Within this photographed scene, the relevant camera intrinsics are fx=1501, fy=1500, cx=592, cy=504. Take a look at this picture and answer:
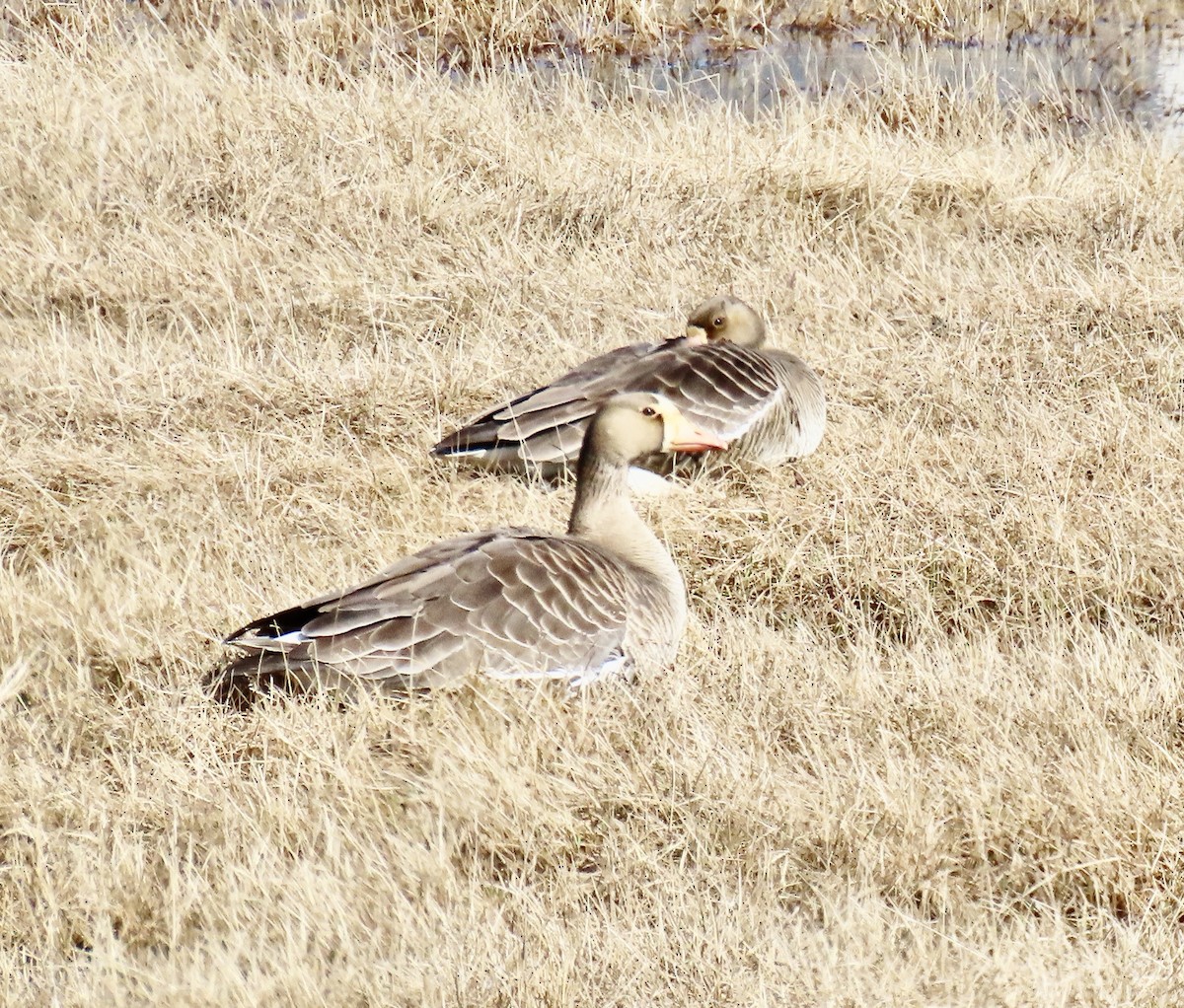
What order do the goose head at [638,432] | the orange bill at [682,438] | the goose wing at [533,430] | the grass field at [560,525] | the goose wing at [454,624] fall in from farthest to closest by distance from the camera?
the goose wing at [533,430], the orange bill at [682,438], the goose head at [638,432], the goose wing at [454,624], the grass field at [560,525]

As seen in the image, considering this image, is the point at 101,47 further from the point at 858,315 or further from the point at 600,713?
the point at 600,713

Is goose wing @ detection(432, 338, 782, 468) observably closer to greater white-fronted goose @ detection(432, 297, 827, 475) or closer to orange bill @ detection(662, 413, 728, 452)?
greater white-fronted goose @ detection(432, 297, 827, 475)

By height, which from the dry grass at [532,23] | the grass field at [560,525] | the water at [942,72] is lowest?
the grass field at [560,525]

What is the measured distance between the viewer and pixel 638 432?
15.0 feet

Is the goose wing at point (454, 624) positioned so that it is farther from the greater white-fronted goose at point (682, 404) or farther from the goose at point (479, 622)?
the greater white-fronted goose at point (682, 404)

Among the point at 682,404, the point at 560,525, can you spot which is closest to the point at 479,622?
the point at 560,525

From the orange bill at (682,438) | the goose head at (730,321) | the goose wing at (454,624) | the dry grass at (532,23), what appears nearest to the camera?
the goose wing at (454,624)

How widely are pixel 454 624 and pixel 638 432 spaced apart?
3.27 feet

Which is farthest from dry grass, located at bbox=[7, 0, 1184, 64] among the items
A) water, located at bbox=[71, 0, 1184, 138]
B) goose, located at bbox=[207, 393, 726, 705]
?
goose, located at bbox=[207, 393, 726, 705]

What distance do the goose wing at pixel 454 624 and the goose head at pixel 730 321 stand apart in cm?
232

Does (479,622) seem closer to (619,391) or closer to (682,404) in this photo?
(619,391)

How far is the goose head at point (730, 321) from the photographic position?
6.28 m

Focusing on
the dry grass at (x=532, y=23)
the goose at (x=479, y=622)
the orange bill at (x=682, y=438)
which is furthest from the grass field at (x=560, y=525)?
the dry grass at (x=532, y=23)

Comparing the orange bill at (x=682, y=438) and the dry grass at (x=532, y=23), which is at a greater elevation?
the dry grass at (x=532, y=23)
